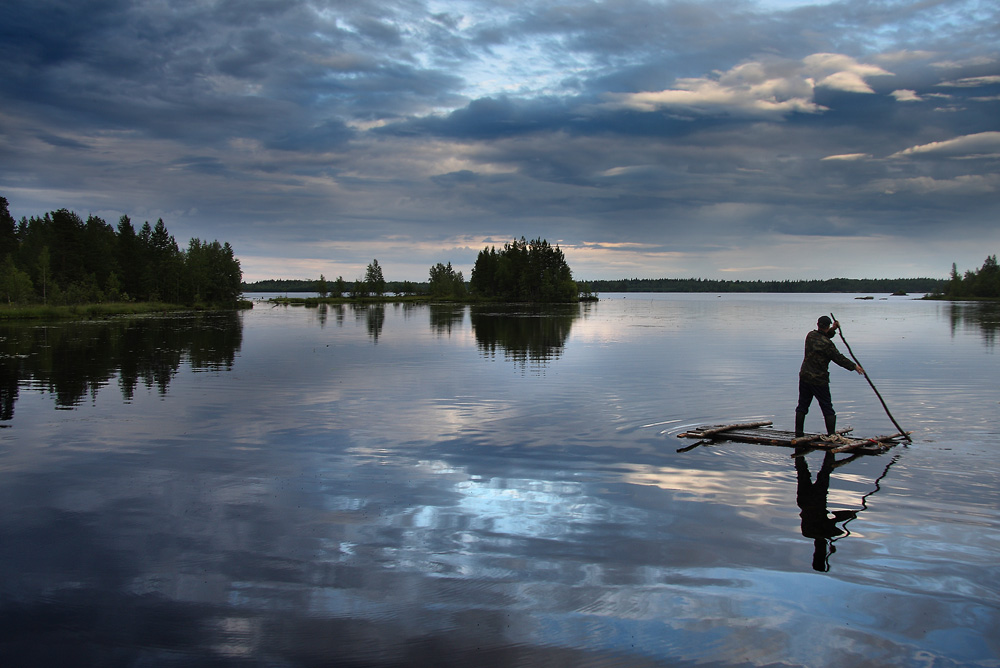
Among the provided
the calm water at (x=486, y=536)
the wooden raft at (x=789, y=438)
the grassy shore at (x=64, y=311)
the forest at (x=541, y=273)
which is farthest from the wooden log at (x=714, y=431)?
the forest at (x=541, y=273)

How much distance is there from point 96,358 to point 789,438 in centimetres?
3980

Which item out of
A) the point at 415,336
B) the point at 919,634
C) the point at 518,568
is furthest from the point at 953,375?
the point at 415,336

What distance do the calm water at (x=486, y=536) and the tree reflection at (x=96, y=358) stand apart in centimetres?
Answer: 398

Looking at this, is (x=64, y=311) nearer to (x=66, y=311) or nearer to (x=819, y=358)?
(x=66, y=311)

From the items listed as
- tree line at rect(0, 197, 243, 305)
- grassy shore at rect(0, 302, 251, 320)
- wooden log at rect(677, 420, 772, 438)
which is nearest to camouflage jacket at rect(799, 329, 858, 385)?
wooden log at rect(677, 420, 772, 438)

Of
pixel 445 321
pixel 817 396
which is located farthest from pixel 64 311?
pixel 817 396

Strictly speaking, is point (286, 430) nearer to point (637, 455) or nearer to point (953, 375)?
point (637, 455)

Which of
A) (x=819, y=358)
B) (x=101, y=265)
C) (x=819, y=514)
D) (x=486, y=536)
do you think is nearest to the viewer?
(x=486, y=536)

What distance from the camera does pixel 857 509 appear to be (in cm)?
1156

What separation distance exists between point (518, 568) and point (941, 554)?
661 centimetres

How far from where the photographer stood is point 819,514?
11.3 metres

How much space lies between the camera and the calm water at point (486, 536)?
733cm

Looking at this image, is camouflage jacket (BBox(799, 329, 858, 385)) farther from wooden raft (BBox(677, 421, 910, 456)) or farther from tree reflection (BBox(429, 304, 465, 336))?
tree reflection (BBox(429, 304, 465, 336))

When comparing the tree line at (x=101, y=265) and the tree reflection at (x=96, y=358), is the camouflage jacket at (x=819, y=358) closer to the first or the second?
the tree reflection at (x=96, y=358)
